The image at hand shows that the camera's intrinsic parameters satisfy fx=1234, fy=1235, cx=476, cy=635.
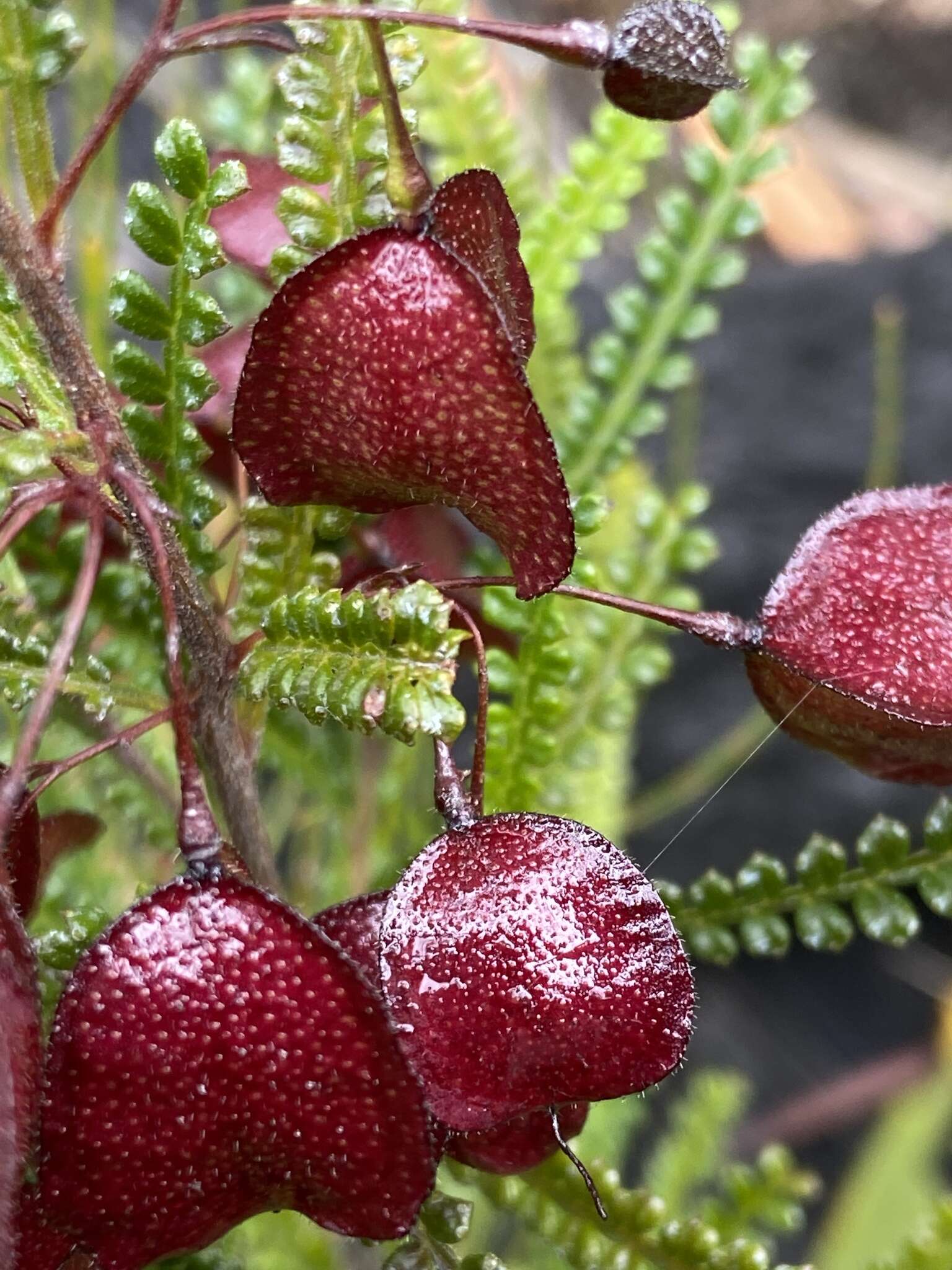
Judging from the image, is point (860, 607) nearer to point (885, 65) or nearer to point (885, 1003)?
point (885, 1003)

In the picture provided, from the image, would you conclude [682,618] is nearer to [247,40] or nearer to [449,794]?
[449,794]

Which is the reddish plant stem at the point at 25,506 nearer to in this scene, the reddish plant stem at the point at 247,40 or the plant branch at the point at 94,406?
the plant branch at the point at 94,406

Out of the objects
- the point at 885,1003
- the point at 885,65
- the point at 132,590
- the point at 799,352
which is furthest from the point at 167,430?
the point at 885,65

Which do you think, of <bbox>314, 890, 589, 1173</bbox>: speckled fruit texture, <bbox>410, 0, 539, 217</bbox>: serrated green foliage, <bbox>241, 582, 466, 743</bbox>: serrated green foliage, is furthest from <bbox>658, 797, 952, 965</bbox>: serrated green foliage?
<bbox>410, 0, 539, 217</bbox>: serrated green foliage

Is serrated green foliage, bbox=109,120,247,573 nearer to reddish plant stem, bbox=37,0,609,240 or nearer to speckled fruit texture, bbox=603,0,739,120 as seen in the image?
reddish plant stem, bbox=37,0,609,240

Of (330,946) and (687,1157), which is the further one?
(687,1157)

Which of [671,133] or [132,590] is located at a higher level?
[132,590]

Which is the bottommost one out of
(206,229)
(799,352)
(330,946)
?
(799,352)
